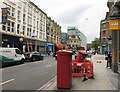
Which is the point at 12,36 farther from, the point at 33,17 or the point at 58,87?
the point at 58,87

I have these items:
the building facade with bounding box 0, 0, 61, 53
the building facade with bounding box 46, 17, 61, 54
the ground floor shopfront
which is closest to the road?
the building facade with bounding box 0, 0, 61, 53

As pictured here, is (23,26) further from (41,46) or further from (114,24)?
(114,24)

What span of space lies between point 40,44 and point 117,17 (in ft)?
153

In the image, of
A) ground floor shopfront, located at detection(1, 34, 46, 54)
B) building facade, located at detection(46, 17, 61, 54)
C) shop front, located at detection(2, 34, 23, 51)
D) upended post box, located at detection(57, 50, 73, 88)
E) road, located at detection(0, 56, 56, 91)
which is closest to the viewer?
upended post box, located at detection(57, 50, 73, 88)

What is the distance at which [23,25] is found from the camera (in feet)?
149

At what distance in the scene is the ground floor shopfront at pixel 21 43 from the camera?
37600 mm

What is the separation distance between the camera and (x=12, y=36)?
39.6 meters

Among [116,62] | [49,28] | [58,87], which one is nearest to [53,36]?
[49,28]

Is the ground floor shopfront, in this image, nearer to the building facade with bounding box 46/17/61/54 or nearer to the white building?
the white building

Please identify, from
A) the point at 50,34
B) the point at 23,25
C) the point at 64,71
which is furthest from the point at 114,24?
the point at 50,34

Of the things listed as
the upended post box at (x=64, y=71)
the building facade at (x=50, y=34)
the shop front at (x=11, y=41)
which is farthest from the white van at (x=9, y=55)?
the building facade at (x=50, y=34)

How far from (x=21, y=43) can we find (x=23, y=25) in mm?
3822

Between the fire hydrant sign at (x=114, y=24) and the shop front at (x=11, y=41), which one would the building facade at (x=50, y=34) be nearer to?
the shop front at (x=11, y=41)

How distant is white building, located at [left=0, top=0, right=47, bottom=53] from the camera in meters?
38.2
